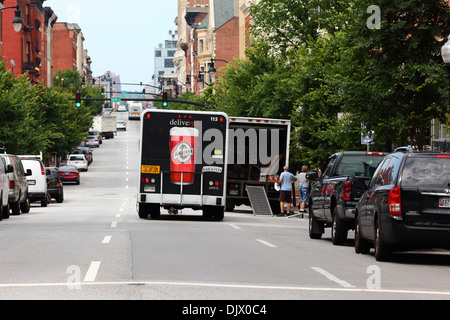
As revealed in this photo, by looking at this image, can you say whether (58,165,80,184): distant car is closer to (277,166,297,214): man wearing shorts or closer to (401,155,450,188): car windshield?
(277,166,297,214): man wearing shorts

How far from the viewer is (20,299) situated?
9406 millimetres

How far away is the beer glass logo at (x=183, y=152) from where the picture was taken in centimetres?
2592

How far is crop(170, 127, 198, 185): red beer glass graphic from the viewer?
2594cm

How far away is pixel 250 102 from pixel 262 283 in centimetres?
3822

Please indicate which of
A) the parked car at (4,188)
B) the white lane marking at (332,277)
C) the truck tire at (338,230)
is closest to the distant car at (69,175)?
the parked car at (4,188)

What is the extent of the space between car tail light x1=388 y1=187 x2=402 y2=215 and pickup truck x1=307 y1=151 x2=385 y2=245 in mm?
3079

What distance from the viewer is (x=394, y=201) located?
47.4ft

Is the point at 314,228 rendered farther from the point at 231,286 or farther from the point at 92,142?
the point at 92,142

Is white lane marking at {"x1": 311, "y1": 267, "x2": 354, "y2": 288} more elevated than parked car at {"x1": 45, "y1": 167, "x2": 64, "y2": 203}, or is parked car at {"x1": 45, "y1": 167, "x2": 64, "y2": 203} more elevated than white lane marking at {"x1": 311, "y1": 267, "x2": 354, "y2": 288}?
white lane marking at {"x1": 311, "y1": 267, "x2": 354, "y2": 288}

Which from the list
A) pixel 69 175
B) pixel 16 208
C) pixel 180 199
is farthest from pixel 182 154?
pixel 69 175

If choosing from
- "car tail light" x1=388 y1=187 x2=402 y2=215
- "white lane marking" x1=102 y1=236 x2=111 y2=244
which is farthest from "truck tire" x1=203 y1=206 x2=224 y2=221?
"car tail light" x1=388 y1=187 x2=402 y2=215

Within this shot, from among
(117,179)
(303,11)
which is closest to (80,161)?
(117,179)

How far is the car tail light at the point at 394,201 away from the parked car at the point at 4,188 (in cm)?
1538

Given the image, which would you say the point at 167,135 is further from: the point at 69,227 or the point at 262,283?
the point at 262,283
